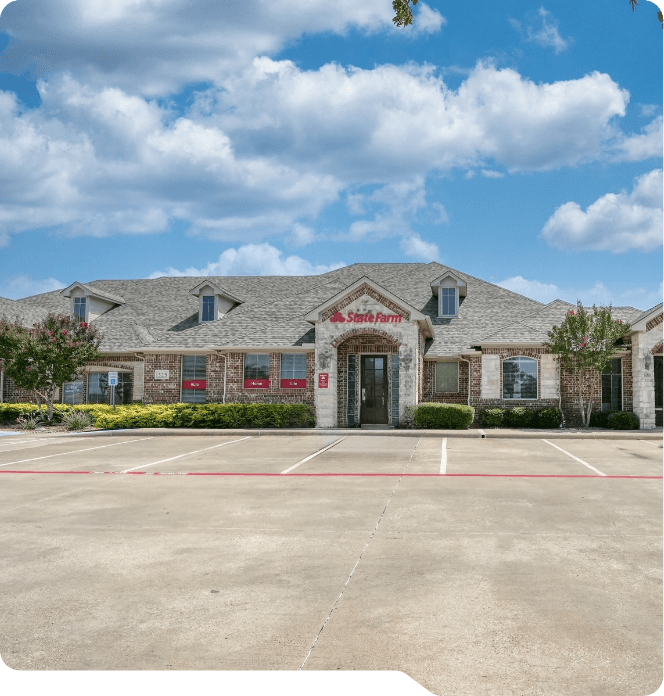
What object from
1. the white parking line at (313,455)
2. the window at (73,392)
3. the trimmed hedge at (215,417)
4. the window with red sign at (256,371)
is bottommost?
the white parking line at (313,455)

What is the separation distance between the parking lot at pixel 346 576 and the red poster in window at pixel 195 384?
16344 millimetres

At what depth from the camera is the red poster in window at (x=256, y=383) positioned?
27.8 metres

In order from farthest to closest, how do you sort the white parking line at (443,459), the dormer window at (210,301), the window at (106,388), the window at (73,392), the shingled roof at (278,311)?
the dormer window at (210,301) → the window at (73,392) → the window at (106,388) → the shingled roof at (278,311) → the white parking line at (443,459)

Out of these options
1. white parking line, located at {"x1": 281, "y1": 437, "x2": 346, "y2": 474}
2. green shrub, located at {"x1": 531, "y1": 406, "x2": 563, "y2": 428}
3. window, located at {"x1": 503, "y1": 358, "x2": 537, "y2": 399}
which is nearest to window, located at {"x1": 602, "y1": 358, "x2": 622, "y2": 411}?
green shrub, located at {"x1": 531, "y1": 406, "x2": 563, "y2": 428}

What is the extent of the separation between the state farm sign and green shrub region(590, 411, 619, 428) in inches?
352

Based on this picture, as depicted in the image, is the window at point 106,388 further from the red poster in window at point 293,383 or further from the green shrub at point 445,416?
the green shrub at point 445,416

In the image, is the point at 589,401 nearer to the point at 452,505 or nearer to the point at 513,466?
the point at 513,466

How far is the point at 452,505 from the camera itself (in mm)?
9398

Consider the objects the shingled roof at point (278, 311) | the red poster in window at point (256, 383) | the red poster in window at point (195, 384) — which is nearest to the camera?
the red poster in window at point (256, 383)

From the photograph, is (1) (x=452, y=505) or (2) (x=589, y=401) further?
(2) (x=589, y=401)

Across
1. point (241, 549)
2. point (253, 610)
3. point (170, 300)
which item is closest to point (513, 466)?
point (241, 549)

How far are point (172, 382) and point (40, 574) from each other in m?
23.4

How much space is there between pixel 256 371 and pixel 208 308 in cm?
534

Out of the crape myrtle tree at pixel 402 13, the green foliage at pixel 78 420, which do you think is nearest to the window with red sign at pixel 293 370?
the green foliage at pixel 78 420
